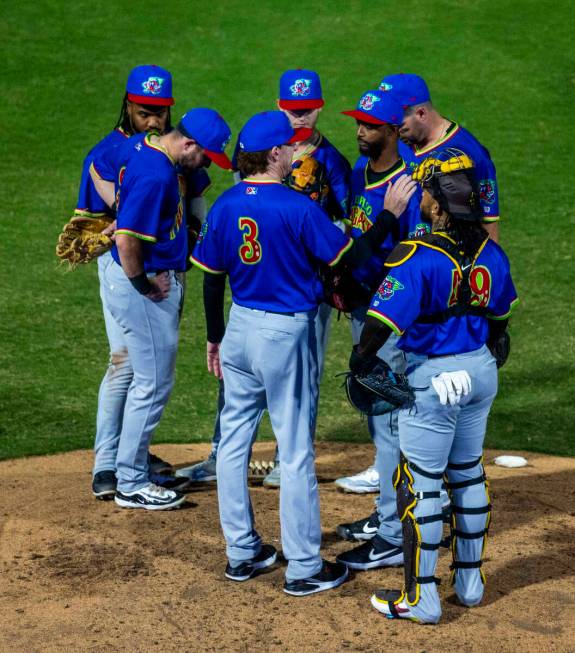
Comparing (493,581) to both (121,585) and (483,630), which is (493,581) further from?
(121,585)

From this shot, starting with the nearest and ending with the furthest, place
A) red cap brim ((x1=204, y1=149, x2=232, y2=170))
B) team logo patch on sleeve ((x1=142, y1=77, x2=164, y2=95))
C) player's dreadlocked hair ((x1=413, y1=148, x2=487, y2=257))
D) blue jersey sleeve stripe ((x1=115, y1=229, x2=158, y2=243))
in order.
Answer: player's dreadlocked hair ((x1=413, y1=148, x2=487, y2=257)) < red cap brim ((x1=204, y1=149, x2=232, y2=170)) < blue jersey sleeve stripe ((x1=115, y1=229, x2=158, y2=243)) < team logo patch on sleeve ((x1=142, y1=77, x2=164, y2=95))

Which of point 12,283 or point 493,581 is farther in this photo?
point 12,283

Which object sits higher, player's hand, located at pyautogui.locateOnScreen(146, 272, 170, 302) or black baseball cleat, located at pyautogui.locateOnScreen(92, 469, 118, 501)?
player's hand, located at pyautogui.locateOnScreen(146, 272, 170, 302)

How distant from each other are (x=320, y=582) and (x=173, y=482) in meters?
1.64

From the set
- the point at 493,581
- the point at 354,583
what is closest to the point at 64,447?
the point at 354,583

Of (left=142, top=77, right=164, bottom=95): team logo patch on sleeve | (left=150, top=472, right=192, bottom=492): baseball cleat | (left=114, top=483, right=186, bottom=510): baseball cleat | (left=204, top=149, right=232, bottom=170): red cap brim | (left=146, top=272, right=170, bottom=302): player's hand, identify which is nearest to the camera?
(left=204, top=149, right=232, bottom=170): red cap brim

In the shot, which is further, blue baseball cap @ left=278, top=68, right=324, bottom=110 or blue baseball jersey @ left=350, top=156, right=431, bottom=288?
blue baseball cap @ left=278, top=68, right=324, bottom=110

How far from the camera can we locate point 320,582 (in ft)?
17.1

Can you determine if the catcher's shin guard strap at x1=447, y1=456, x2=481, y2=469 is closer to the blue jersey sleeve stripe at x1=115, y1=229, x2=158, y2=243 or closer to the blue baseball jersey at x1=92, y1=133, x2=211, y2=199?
the blue jersey sleeve stripe at x1=115, y1=229, x2=158, y2=243

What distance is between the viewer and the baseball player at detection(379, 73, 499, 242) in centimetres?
607

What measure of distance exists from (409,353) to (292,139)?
1.12 metres

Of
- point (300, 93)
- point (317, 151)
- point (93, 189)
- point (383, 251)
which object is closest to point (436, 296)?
point (383, 251)

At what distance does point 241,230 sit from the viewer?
497 cm

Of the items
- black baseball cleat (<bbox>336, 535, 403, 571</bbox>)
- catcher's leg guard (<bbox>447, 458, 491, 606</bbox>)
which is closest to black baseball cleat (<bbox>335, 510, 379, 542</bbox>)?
black baseball cleat (<bbox>336, 535, 403, 571</bbox>)
